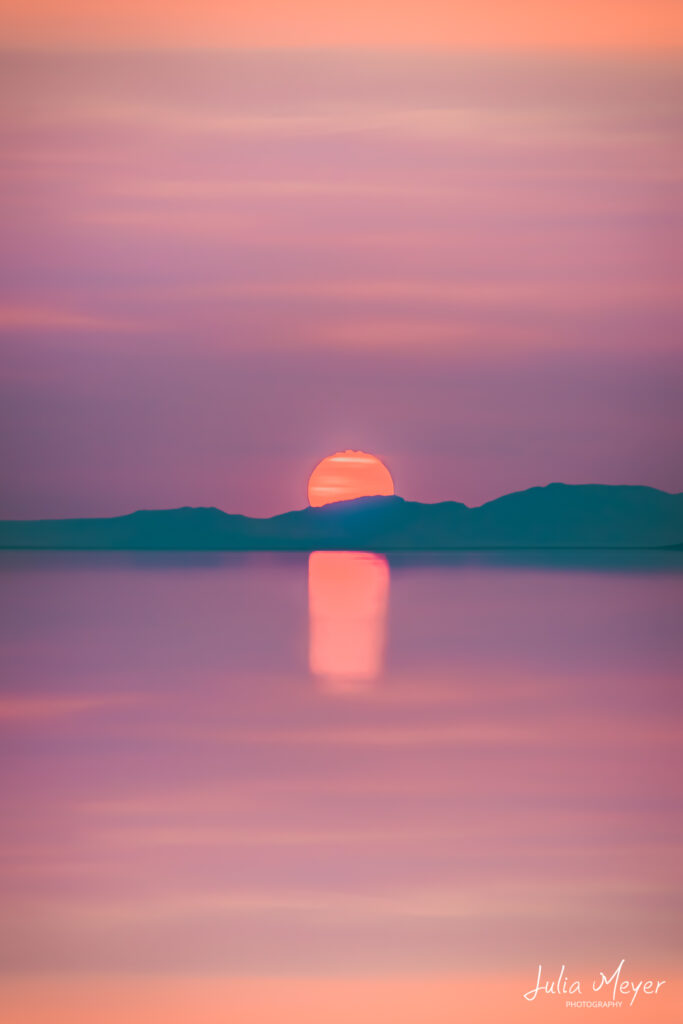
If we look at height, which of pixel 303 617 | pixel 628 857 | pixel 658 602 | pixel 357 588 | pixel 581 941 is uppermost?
pixel 357 588

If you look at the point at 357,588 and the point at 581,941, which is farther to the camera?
the point at 357,588

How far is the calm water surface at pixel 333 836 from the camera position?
11.8 feet

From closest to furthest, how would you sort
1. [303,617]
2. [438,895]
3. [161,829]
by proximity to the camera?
[438,895]
[161,829]
[303,617]

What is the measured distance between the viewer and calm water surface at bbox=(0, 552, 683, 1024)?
11.8ft

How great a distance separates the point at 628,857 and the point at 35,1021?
211cm

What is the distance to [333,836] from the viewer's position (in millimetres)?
4766

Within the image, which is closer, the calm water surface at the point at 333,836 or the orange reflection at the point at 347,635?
the calm water surface at the point at 333,836

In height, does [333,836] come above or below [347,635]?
below

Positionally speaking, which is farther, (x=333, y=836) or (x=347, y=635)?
(x=347, y=635)

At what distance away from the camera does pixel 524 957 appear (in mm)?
3709

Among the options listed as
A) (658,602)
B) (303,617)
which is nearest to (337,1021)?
(303,617)

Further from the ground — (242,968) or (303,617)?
(303,617)

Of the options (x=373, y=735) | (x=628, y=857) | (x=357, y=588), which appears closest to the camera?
(x=628, y=857)

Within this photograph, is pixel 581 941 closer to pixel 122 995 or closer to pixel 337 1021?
pixel 337 1021
